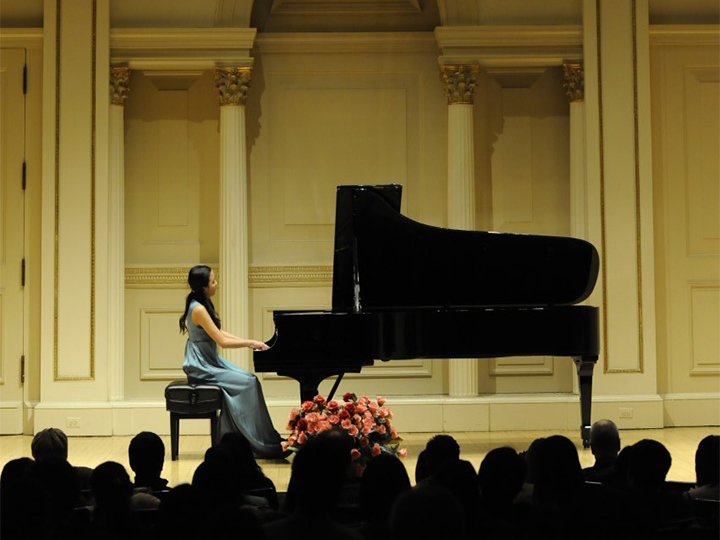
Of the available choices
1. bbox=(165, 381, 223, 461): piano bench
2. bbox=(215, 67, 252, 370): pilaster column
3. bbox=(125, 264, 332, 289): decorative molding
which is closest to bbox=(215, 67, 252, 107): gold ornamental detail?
bbox=(215, 67, 252, 370): pilaster column

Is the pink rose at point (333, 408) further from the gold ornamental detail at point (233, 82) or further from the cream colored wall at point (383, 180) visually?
the gold ornamental detail at point (233, 82)

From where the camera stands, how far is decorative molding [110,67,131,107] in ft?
26.7

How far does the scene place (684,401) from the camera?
8.30 m

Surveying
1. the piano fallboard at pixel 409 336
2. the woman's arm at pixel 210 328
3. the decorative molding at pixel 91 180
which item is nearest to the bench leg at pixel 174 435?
the woman's arm at pixel 210 328

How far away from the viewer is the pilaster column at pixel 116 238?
8.09 meters

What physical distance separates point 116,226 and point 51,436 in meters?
4.13

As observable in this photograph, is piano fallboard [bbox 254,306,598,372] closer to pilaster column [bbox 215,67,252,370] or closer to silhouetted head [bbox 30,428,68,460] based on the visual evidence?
pilaster column [bbox 215,67,252,370]

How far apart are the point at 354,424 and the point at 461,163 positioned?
3.38m

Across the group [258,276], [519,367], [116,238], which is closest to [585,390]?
[519,367]

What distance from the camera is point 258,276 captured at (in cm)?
845

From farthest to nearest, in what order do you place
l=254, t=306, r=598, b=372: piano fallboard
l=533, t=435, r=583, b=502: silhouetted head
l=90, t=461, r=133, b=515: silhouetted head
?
1. l=254, t=306, r=598, b=372: piano fallboard
2. l=533, t=435, r=583, b=502: silhouetted head
3. l=90, t=461, r=133, b=515: silhouetted head

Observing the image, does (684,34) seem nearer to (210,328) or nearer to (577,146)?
(577,146)

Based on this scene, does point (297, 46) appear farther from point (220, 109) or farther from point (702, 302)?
point (702, 302)

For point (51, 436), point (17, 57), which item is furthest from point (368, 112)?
point (51, 436)
